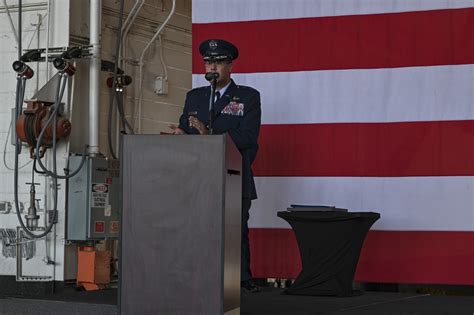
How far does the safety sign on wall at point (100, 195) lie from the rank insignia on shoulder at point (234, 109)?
1.36 metres

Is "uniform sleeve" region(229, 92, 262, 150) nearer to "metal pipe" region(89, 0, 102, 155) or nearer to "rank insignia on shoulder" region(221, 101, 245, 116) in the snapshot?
"rank insignia on shoulder" region(221, 101, 245, 116)

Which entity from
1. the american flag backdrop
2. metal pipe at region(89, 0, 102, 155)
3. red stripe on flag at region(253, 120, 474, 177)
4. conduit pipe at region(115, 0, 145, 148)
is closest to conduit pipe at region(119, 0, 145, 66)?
conduit pipe at region(115, 0, 145, 148)

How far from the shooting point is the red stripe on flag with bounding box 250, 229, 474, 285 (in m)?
4.55

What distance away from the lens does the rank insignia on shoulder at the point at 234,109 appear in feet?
14.1

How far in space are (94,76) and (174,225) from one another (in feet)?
8.62

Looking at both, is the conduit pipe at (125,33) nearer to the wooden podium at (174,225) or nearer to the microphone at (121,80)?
the microphone at (121,80)

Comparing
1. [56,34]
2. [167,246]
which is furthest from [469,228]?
[56,34]

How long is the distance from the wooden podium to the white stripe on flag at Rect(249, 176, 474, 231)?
5.98 feet

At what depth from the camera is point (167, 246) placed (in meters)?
2.97

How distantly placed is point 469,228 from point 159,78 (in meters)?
2.54

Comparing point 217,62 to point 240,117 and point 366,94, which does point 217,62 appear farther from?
point 366,94

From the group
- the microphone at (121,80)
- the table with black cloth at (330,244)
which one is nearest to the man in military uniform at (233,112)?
the table with black cloth at (330,244)

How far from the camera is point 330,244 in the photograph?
432 cm

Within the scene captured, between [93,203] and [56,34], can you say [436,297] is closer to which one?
[93,203]
